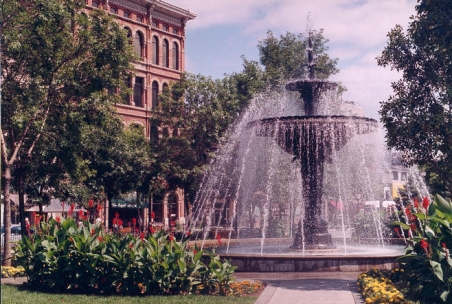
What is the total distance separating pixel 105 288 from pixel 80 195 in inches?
766

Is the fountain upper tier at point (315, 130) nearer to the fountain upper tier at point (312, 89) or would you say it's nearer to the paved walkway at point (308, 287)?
the fountain upper tier at point (312, 89)

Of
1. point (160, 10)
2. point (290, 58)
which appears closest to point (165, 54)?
point (160, 10)

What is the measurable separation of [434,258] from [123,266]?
5.34m

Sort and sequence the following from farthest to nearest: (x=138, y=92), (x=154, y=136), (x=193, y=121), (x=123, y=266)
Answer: (x=138, y=92) < (x=154, y=136) < (x=193, y=121) < (x=123, y=266)

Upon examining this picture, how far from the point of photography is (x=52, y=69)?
669 inches

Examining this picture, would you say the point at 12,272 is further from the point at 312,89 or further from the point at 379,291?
the point at 312,89

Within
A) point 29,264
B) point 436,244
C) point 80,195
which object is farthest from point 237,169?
point 436,244

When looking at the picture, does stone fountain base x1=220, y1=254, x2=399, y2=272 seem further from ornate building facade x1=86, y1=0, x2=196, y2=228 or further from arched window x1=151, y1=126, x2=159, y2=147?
ornate building facade x1=86, y1=0, x2=196, y2=228

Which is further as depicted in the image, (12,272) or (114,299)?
(12,272)

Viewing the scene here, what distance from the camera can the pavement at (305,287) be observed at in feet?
30.3

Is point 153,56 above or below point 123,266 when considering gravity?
above

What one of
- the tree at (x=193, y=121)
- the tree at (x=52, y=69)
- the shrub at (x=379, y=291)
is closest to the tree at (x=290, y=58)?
the tree at (x=193, y=121)

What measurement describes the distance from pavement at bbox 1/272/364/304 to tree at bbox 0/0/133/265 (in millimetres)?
5870

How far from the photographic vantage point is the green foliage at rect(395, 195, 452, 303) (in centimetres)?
708
